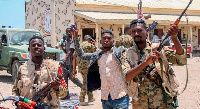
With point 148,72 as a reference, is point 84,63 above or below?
below

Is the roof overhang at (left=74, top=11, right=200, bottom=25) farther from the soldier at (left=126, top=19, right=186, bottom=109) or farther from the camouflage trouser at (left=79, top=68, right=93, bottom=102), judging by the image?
the soldier at (left=126, top=19, right=186, bottom=109)

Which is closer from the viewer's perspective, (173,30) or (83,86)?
(173,30)

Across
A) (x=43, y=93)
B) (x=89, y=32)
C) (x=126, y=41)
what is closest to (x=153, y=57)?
(x=43, y=93)

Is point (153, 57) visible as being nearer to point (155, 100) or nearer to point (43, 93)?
point (155, 100)

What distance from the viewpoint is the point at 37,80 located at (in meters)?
3.12

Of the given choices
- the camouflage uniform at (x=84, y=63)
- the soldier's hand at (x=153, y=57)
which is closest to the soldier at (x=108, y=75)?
the soldier's hand at (x=153, y=57)

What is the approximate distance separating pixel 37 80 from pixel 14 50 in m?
7.35

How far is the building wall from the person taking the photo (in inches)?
784

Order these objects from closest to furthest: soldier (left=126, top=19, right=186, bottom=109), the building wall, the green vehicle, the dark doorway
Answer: soldier (left=126, top=19, right=186, bottom=109) < the green vehicle < the building wall < the dark doorway

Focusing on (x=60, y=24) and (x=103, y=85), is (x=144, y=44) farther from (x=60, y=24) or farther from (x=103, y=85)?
(x=60, y=24)

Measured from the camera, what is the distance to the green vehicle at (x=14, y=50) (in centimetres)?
992

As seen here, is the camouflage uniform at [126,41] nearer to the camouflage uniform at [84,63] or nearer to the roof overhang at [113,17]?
the camouflage uniform at [84,63]

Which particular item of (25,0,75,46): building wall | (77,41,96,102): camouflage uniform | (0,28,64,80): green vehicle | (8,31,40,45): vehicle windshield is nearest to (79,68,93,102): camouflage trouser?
(77,41,96,102): camouflage uniform

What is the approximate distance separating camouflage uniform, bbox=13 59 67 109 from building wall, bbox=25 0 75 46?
1568 centimetres
